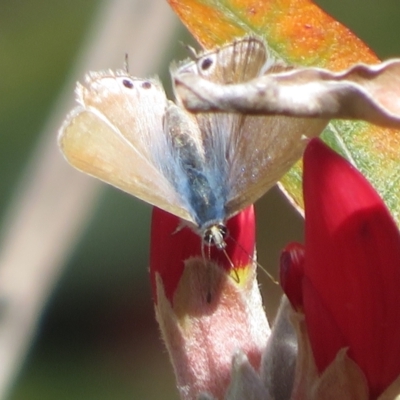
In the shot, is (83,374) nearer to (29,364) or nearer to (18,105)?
(29,364)

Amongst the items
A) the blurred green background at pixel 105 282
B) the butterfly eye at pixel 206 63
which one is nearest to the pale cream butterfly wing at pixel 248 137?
the butterfly eye at pixel 206 63

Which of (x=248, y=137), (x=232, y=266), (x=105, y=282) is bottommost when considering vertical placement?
(x=105, y=282)

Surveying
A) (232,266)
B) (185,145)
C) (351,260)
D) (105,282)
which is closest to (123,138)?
(185,145)

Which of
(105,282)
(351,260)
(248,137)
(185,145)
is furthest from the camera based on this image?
(105,282)

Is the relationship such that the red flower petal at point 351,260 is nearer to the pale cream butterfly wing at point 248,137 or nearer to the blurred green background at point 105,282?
the pale cream butterfly wing at point 248,137

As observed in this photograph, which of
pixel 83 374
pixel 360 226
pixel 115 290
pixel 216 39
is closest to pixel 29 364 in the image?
pixel 83 374

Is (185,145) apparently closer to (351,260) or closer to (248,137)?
(248,137)

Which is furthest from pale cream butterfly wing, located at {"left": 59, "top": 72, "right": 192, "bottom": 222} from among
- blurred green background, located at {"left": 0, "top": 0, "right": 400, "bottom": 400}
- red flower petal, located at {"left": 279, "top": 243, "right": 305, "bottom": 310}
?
blurred green background, located at {"left": 0, "top": 0, "right": 400, "bottom": 400}

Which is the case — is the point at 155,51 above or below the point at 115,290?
above
